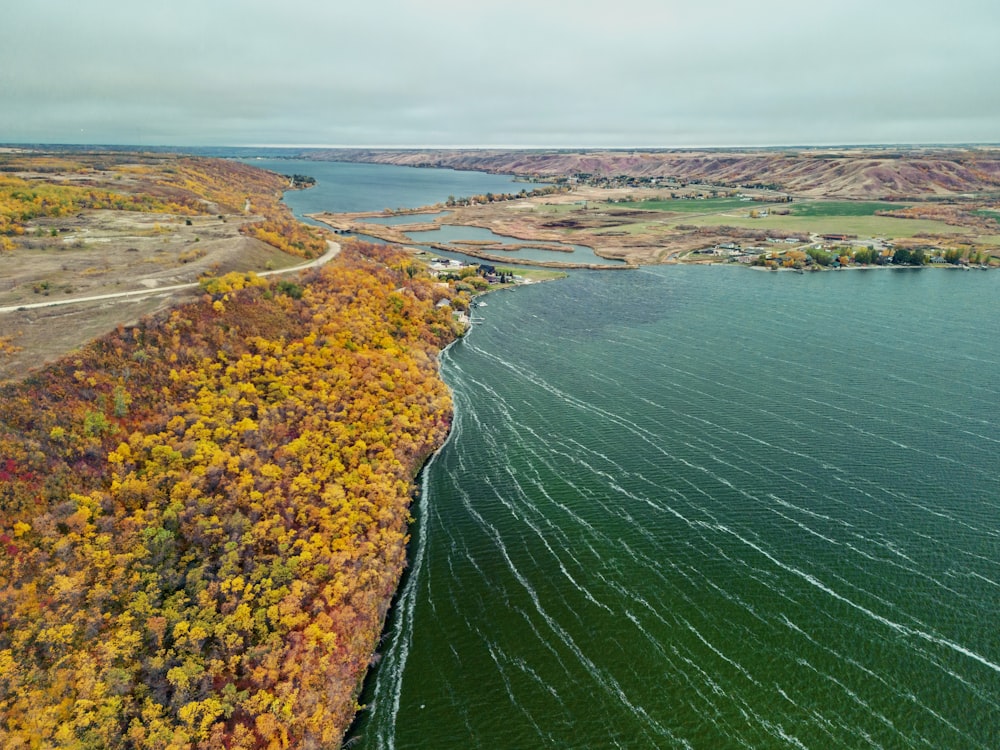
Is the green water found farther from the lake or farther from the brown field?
the brown field

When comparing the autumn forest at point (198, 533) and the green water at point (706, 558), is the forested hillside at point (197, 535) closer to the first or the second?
the autumn forest at point (198, 533)

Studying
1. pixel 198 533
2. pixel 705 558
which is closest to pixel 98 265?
pixel 198 533

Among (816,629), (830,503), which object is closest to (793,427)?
(830,503)

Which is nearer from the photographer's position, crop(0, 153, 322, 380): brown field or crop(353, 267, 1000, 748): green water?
crop(353, 267, 1000, 748): green water

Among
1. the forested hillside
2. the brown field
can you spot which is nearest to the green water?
the forested hillside

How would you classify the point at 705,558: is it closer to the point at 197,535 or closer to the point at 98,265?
the point at 197,535
